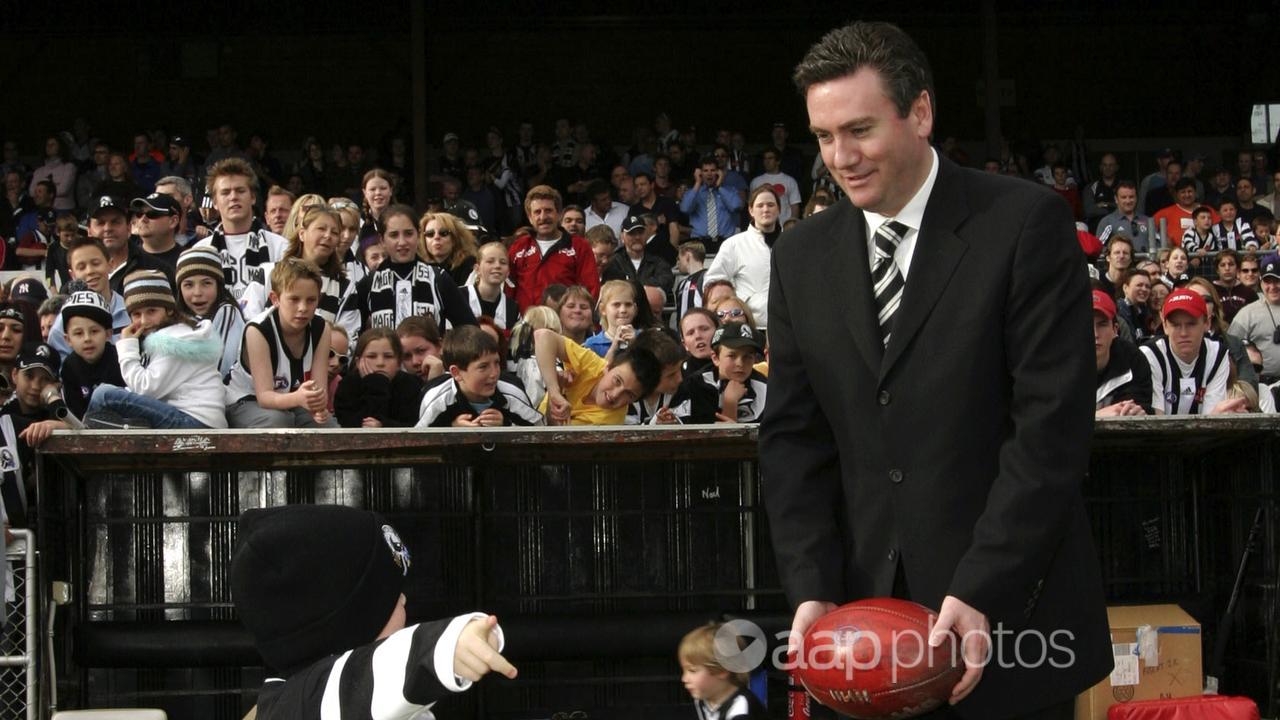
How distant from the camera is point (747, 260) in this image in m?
13.3

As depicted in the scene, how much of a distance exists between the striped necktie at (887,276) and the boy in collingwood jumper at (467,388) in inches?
181

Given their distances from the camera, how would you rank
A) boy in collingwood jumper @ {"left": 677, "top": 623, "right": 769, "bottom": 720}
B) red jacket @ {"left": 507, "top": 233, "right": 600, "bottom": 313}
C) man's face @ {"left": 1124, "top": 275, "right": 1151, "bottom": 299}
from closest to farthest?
1. boy in collingwood jumper @ {"left": 677, "top": 623, "right": 769, "bottom": 720}
2. red jacket @ {"left": 507, "top": 233, "right": 600, "bottom": 313}
3. man's face @ {"left": 1124, "top": 275, "right": 1151, "bottom": 299}

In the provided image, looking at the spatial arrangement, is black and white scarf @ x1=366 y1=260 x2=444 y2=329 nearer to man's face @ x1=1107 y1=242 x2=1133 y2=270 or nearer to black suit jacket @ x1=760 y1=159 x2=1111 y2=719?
black suit jacket @ x1=760 y1=159 x2=1111 y2=719

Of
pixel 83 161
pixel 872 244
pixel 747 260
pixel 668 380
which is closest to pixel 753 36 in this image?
pixel 83 161

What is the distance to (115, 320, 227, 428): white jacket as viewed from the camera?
24.6 ft

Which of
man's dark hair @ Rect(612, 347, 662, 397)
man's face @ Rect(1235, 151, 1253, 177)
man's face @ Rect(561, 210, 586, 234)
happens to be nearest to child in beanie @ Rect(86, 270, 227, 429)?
man's dark hair @ Rect(612, 347, 662, 397)

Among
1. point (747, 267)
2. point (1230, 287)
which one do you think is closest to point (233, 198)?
point (747, 267)

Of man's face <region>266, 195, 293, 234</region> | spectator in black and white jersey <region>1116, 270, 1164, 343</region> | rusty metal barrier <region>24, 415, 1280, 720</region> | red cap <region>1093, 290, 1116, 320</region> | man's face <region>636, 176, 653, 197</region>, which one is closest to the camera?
rusty metal barrier <region>24, 415, 1280, 720</region>

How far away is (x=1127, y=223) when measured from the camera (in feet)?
64.0

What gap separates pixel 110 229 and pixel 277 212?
208 cm

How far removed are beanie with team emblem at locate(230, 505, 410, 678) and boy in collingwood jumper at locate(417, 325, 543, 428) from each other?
4680 mm

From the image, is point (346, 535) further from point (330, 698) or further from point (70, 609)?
point (70, 609)

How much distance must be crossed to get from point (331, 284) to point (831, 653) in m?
7.10

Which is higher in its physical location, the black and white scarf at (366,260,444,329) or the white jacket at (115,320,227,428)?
the black and white scarf at (366,260,444,329)
